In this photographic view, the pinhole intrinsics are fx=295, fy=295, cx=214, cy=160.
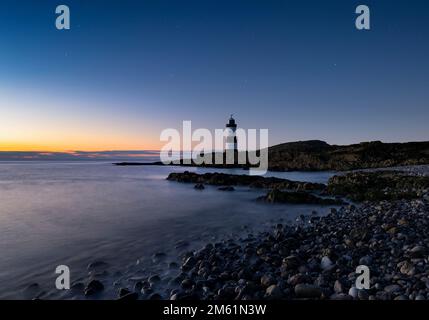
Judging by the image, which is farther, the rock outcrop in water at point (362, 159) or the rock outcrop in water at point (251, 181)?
the rock outcrop in water at point (362, 159)

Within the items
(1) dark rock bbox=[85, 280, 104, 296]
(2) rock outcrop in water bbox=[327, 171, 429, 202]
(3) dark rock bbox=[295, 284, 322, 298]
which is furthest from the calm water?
(2) rock outcrop in water bbox=[327, 171, 429, 202]

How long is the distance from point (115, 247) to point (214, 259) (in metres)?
3.65

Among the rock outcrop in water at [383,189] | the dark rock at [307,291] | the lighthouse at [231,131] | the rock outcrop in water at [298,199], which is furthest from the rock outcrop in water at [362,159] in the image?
the dark rock at [307,291]

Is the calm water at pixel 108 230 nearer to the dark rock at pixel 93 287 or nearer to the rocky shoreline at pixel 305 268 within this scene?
the dark rock at pixel 93 287

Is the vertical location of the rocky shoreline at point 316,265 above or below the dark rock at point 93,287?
above

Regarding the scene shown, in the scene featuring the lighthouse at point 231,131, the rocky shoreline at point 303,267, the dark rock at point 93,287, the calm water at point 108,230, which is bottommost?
the calm water at point 108,230

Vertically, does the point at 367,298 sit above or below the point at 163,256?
above

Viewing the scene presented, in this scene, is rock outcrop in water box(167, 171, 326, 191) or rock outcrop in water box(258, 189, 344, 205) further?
rock outcrop in water box(167, 171, 326, 191)

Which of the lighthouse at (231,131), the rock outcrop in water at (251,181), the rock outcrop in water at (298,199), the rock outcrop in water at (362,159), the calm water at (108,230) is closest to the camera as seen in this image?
the calm water at (108,230)

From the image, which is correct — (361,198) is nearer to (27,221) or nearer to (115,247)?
(115,247)

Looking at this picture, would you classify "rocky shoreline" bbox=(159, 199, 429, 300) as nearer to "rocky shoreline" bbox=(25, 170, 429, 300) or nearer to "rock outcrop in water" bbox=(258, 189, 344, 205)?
"rocky shoreline" bbox=(25, 170, 429, 300)
